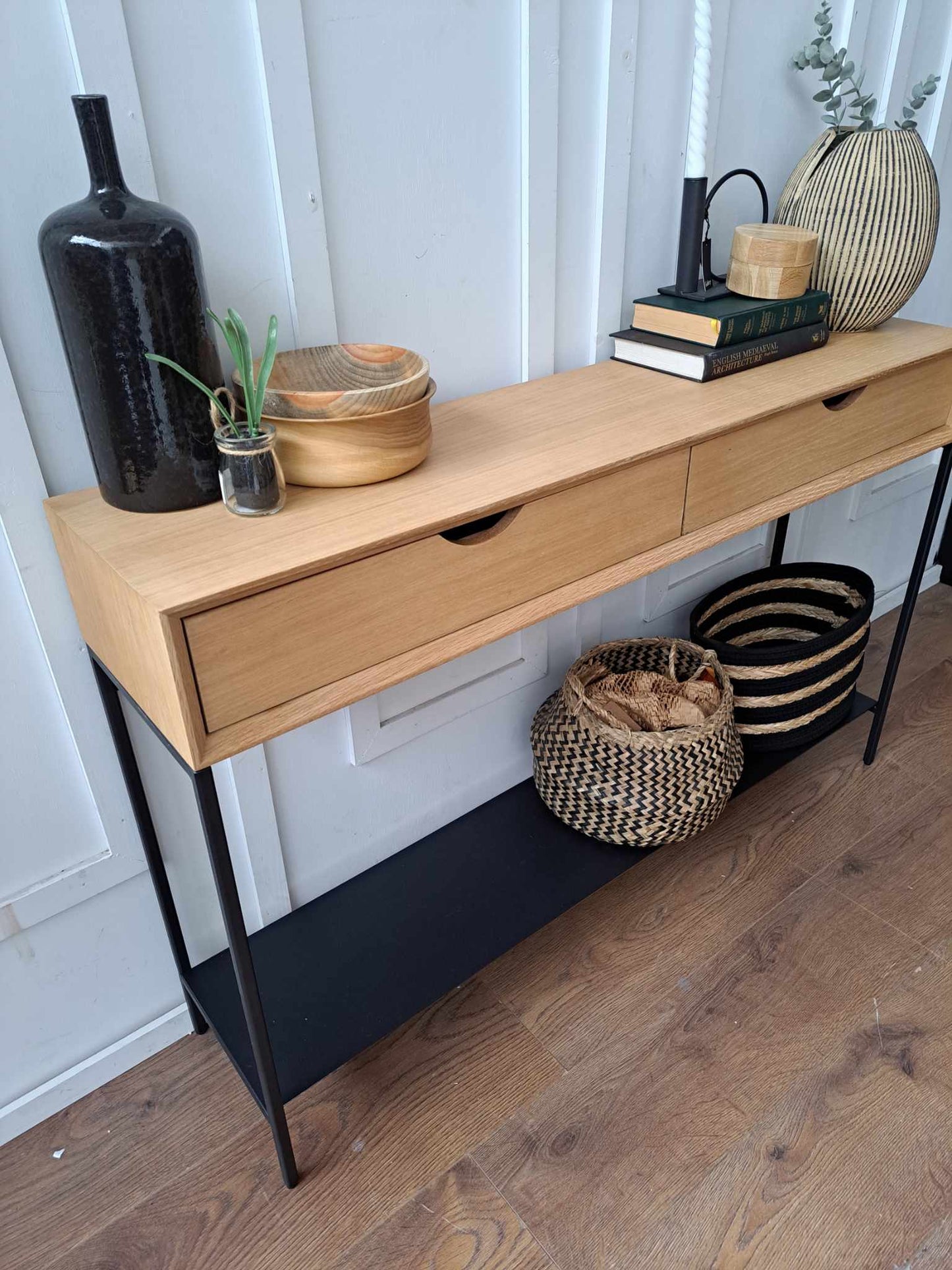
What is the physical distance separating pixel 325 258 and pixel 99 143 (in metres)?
0.32

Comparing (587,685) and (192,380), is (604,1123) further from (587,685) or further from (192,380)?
(192,380)

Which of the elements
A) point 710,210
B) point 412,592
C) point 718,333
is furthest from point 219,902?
point 710,210

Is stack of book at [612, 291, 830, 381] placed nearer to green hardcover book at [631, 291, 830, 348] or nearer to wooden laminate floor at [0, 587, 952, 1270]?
green hardcover book at [631, 291, 830, 348]

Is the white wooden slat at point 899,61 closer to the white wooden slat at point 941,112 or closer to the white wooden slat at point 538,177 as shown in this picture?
the white wooden slat at point 941,112

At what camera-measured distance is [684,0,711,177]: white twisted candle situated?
130 centimetres

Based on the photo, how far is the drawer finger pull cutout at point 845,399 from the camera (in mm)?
1292

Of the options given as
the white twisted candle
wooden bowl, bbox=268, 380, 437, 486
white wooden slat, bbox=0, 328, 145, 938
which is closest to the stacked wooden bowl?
wooden bowl, bbox=268, 380, 437, 486

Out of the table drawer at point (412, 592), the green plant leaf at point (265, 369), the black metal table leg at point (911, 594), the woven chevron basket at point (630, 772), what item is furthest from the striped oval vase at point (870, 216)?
the green plant leaf at point (265, 369)

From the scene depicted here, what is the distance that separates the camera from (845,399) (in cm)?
130

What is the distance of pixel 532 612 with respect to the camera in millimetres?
1026

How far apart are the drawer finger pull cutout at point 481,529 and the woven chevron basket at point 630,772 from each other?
Answer: 0.52m

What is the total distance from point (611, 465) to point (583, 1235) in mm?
944

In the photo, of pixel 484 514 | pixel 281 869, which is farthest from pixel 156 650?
pixel 281 869

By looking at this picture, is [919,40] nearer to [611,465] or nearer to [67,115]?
[611,465]
